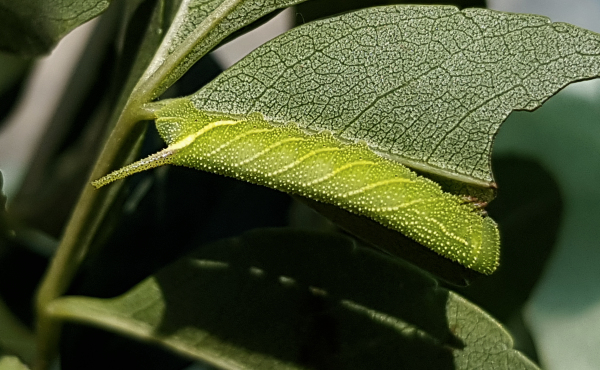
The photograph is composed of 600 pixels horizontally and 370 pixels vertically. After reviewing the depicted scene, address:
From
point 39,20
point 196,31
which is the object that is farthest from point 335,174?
point 39,20

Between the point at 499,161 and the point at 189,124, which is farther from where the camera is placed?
the point at 499,161

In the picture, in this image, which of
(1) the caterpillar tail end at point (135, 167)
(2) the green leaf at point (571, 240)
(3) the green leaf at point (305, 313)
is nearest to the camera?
(1) the caterpillar tail end at point (135, 167)

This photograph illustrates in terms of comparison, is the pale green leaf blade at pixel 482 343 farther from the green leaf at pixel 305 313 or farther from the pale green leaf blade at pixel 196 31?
the pale green leaf blade at pixel 196 31

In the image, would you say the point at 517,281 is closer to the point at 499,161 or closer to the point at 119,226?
the point at 499,161

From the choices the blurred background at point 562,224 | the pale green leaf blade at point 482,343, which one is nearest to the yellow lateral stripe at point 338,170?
the pale green leaf blade at point 482,343

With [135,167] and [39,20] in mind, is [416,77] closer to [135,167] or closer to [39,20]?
[135,167]

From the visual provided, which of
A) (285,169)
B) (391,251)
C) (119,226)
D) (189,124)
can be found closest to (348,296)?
(391,251)
